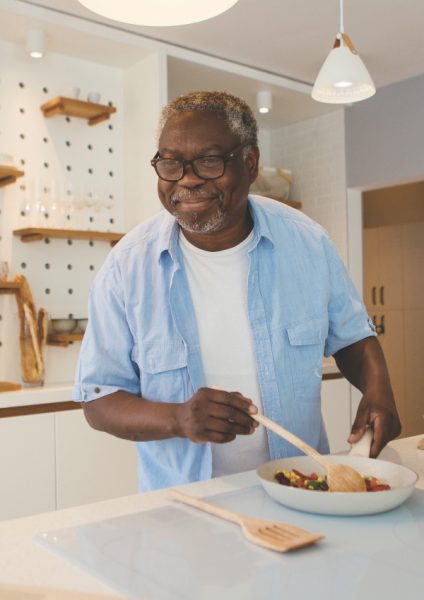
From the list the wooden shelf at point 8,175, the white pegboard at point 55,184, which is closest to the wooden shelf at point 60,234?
the white pegboard at point 55,184

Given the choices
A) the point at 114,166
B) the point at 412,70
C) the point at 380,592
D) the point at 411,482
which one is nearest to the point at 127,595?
the point at 380,592

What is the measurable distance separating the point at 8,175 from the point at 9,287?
521mm

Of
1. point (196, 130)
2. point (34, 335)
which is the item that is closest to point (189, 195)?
point (196, 130)

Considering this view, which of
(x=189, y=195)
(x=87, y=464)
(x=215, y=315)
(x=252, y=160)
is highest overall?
(x=252, y=160)

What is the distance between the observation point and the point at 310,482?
1.16m

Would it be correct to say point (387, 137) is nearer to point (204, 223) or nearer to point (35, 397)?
point (35, 397)

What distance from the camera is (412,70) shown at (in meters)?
4.17

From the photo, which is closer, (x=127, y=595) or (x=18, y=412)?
(x=127, y=595)

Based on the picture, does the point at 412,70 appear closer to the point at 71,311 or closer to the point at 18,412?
the point at 71,311

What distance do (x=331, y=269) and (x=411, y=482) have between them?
66 centimetres

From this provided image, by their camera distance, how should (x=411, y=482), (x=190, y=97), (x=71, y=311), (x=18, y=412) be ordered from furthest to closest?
(x=71, y=311) < (x=18, y=412) < (x=190, y=97) < (x=411, y=482)

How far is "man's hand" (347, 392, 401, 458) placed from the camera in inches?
53.1

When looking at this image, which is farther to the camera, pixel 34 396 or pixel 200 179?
pixel 34 396

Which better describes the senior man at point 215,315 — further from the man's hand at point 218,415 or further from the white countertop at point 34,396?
the white countertop at point 34,396
